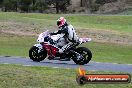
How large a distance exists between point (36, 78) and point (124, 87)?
226 cm

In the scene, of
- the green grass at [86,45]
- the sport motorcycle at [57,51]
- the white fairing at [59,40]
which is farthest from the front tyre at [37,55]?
the green grass at [86,45]

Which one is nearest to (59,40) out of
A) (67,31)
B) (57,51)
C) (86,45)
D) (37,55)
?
(57,51)

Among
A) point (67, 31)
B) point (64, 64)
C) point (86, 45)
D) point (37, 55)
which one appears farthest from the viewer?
point (86, 45)

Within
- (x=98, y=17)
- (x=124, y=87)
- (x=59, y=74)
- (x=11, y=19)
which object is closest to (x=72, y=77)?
(x=59, y=74)

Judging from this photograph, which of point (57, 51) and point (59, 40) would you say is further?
point (57, 51)

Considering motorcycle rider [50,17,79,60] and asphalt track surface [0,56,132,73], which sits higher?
motorcycle rider [50,17,79,60]

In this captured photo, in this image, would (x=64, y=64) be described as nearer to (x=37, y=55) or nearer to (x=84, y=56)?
(x=84, y=56)

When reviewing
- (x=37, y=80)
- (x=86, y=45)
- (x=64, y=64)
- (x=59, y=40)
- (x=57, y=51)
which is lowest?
(x=86, y=45)

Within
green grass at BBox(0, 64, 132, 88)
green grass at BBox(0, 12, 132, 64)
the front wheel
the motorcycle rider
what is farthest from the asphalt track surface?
green grass at BBox(0, 64, 132, 88)

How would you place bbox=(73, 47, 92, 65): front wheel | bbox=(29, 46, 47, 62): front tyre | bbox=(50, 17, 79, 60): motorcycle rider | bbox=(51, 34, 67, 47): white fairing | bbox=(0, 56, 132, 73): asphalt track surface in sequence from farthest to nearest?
bbox=(29, 46, 47, 62): front tyre < bbox=(51, 34, 67, 47): white fairing < bbox=(73, 47, 92, 65): front wheel < bbox=(50, 17, 79, 60): motorcycle rider < bbox=(0, 56, 132, 73): asphalt track surface

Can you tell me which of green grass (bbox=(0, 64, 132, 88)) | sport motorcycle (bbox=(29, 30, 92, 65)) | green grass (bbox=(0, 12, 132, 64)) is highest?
green grass (bbox=(0, 64, 132, 88))

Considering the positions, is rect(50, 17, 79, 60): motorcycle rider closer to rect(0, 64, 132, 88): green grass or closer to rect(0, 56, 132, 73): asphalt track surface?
rect(0, 56, 132, 73): asphalt track surface

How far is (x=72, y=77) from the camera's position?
12.2m

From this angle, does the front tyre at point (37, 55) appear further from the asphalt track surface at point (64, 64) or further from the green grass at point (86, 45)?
the green grass at point (86, 45)
